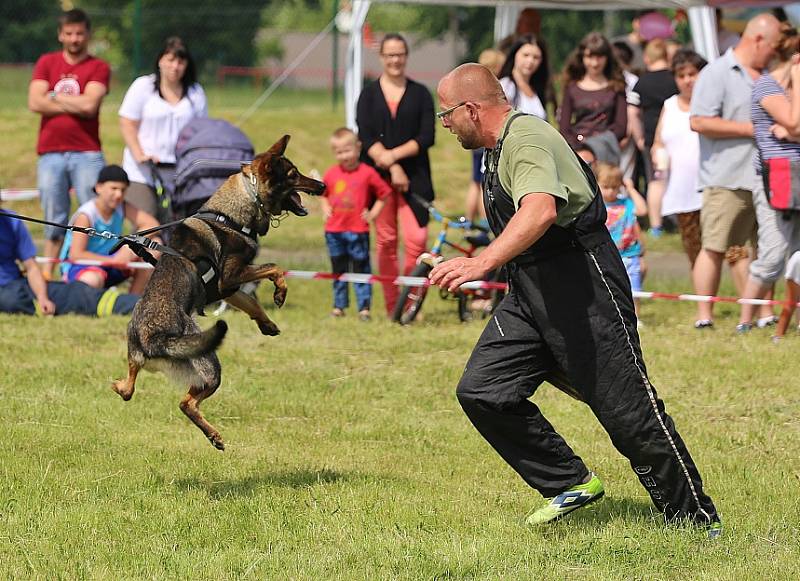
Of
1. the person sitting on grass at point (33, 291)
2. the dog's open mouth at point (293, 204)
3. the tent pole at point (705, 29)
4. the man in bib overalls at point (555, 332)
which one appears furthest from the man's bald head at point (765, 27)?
the tent pole at point (705, 29)

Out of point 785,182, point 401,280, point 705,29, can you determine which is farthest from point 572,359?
point 705,29

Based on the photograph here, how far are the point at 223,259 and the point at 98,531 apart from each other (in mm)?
1588

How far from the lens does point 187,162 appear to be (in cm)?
984

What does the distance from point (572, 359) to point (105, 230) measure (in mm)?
6183

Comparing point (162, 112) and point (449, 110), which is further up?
point (449, 110)

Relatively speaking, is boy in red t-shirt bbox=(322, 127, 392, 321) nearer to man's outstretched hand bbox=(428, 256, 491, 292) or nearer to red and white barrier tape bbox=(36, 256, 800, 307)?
red and white barrier tape bbox=(36, 256, 800, 307)

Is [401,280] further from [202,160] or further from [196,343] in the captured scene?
[196,343]

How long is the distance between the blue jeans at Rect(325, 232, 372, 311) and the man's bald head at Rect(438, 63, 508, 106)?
5469mm

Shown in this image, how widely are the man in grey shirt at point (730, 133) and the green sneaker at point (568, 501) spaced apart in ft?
14.9

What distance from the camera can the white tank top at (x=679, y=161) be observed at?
34.4 ft

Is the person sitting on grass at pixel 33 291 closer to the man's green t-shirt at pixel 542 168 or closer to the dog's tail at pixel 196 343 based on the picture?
the dog's tail at pixel 196 343

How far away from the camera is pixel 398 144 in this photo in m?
10.0

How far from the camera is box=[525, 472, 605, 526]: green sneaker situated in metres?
5.02

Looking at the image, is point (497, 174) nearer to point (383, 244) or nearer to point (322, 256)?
Answer: point (383, 244)
